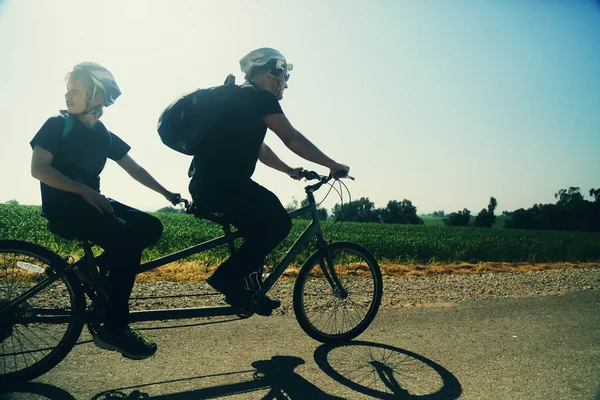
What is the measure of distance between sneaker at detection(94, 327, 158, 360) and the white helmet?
220 cm

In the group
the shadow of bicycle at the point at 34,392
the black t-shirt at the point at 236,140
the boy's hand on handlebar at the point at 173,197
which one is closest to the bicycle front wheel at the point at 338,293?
the black t-shirt at the point at 236,140

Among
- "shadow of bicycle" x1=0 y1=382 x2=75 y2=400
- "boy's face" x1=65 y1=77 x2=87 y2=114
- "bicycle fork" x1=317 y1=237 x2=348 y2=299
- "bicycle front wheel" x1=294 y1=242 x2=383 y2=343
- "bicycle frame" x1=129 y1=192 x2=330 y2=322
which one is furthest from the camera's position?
"bicycle fork" x1=317 y1=237 x2=348 y2=299

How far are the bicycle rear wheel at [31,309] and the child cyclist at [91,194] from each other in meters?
0.22

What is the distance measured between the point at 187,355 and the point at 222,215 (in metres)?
1.18

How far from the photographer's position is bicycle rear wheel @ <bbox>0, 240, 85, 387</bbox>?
9.00 ft

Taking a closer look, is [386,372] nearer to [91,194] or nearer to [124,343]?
[124,343]

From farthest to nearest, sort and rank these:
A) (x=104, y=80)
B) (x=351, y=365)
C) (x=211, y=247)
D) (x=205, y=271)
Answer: (x=205, y=271) < (x=211, y=247) < (x=351, y=365) < (x=104, y=80)

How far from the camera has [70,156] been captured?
9.27ft

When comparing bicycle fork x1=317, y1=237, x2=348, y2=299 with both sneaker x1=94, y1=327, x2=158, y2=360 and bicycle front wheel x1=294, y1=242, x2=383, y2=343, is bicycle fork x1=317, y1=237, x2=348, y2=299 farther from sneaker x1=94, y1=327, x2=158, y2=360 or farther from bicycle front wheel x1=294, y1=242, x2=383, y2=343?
sneaker x1=94, y1=327, x2=158, y2=360

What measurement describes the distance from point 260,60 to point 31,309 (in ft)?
8.20

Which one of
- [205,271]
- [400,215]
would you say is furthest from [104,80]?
[400,215]

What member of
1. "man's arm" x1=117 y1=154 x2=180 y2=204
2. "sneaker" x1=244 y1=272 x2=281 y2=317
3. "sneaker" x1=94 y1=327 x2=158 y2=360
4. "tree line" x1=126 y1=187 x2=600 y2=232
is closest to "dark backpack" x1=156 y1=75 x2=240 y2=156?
"man's arm" x1=117 y1=154 x2=180 y2=204

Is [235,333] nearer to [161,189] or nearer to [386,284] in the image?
[161,189]

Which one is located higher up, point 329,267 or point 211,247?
point 211,247
